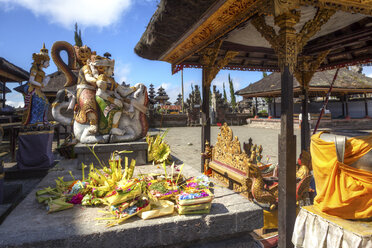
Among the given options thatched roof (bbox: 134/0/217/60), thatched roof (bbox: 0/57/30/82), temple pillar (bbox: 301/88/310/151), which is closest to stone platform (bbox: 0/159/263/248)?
A: thatched roof (bbox: 134/0/217/60)

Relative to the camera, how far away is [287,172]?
2805mm

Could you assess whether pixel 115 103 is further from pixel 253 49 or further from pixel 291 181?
pixel 253 49

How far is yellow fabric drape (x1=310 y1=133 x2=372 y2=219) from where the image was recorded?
2266 millimetres

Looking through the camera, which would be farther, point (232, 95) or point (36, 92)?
point (232, 95)

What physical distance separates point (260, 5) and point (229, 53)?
281 centimetres

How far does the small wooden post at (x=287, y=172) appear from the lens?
9.20ft

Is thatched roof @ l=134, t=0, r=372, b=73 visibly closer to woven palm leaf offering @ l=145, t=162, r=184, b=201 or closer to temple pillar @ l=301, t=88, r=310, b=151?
temple pillar @ l=301, t=88, r=310, b=151

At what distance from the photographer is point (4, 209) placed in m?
2.73

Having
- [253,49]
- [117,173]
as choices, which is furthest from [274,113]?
[117,173]

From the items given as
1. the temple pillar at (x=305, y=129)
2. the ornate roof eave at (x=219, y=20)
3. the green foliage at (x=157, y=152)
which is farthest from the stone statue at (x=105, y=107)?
the temple pillar at (x=305, y=129)

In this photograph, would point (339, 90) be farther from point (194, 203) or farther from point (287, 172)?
point (194, 203)

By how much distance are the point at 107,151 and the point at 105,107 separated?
2.77ft

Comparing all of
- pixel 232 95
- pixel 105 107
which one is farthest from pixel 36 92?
pixel 232 95

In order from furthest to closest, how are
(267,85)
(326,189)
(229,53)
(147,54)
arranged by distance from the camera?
(267,85) → (229,53) → (147,54) → (326,189)
